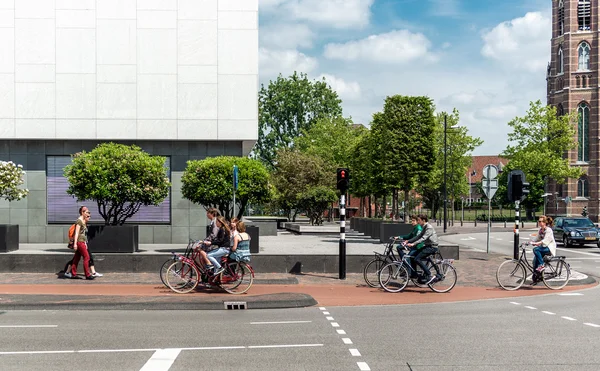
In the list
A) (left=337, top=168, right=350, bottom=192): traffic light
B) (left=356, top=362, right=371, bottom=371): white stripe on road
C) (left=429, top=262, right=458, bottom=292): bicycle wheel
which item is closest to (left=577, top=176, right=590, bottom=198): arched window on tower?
(left=337, top=168, right=350, bottom=192): traffic light

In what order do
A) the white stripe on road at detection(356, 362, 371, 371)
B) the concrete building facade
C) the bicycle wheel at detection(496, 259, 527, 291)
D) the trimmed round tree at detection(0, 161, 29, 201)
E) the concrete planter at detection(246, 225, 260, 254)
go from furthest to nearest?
the concrete building facade → the concrete planter at detection(246, 225, 260, 254) → the trimmed round tree at detection(0, 161, 29, 201) → the bicycle wheel at detection(496, 259, 527, 291) → the white stripe on road at detection(356, 362, 371, 371)

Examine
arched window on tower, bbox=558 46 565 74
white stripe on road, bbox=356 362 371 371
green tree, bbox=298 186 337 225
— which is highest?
arched window on tower, bbox=558 46 565 74

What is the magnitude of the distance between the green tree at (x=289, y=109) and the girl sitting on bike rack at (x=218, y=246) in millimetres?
79051

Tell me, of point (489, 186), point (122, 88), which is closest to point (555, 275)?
point (489, 186)

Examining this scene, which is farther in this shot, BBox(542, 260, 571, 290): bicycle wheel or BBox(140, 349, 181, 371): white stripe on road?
BBox(542, 260, 571, 290): bicycle wheel

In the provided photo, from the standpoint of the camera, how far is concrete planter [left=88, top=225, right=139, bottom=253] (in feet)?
65.5

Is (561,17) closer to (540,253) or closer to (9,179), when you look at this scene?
(540,253)

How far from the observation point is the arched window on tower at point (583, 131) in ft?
316

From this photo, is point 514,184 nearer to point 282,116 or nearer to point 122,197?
point 122,197

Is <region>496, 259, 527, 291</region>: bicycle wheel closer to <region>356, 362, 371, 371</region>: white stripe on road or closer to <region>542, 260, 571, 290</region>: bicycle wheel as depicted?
<region>542, 260, 571, 290</region>: bicycle wheel

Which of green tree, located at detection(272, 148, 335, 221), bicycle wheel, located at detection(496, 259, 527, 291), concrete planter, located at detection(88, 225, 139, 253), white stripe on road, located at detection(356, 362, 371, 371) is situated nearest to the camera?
white stripe on road, located at detection(356, 362, 371, 371)

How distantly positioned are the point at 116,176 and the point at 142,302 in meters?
8.09

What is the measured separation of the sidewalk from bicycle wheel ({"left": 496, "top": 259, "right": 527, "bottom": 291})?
0.78 ft

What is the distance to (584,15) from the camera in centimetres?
9675
